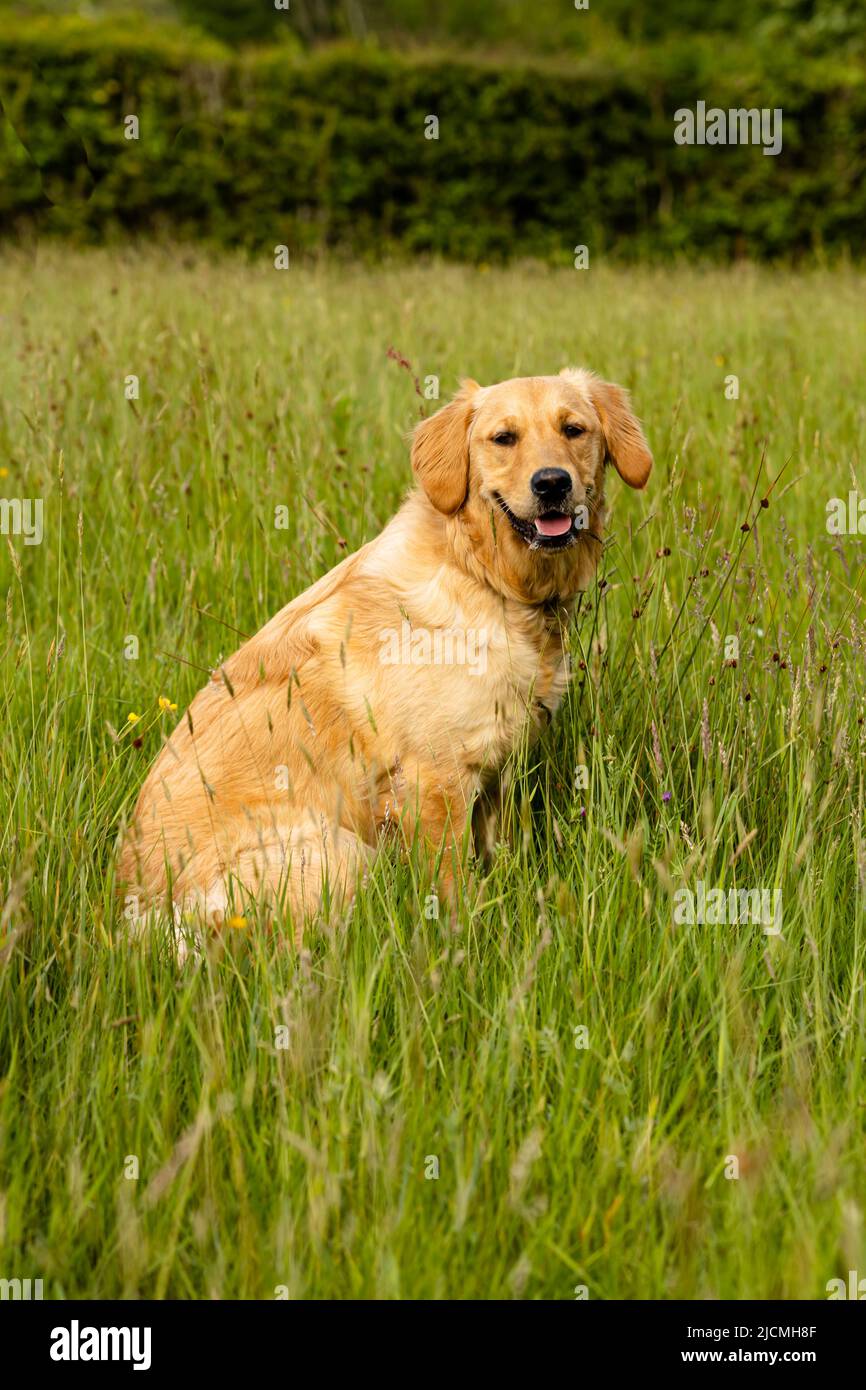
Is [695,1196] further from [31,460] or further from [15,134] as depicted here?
[15,134]

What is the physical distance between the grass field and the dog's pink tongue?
168 millimetres

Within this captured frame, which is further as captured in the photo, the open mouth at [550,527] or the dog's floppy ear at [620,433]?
the dog's floppy ear at [620,433]

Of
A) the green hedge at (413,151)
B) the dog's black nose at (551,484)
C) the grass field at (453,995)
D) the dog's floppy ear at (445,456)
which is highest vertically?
the green hedge at (413,151)

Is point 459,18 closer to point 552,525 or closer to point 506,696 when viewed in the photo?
point 552,525

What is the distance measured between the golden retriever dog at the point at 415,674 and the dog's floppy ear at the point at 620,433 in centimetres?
2

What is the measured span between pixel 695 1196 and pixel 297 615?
1659 mm

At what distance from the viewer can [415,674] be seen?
2725 millimetres

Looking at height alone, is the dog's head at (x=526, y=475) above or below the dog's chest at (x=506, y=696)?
above

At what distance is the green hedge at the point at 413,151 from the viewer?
12.1m

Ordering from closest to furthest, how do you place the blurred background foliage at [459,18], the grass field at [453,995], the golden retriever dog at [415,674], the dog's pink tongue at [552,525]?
the grass field at [453,995] → the golden retriever dog at [415,674] → the dog's pink tongue at [552,525] → the blurred background foliage at [459,18]

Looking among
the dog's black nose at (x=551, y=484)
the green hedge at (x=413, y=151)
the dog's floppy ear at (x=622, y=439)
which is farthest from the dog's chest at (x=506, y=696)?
the green hedge at (x=413, y=151)

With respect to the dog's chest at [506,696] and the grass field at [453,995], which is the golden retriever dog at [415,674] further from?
the grass field at [453,995]

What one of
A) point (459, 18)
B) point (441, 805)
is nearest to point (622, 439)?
point (441, 805)

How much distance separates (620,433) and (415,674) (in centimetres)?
88
